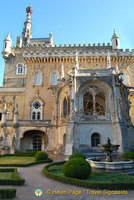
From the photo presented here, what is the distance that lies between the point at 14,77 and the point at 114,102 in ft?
88.3

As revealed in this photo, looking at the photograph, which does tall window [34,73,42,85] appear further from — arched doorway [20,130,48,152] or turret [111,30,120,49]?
turret [111,30,120,49]

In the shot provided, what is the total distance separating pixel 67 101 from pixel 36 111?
1019 centimetres

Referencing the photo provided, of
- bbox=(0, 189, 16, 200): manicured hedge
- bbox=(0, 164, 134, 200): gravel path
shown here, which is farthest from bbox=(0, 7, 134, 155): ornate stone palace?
bbox=(0, 189, 16, 200): manicured hedge

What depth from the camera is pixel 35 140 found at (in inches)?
1112

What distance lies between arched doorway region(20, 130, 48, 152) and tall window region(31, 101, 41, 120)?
12.5 ft

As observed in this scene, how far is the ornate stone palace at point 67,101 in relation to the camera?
789 inches

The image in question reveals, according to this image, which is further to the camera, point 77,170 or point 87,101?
point 87,101

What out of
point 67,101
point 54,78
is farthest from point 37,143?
point 54,78

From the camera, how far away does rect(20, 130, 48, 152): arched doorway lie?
27.3 meters

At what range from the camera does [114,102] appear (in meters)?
20.9

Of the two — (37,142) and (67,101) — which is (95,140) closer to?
(67,101)

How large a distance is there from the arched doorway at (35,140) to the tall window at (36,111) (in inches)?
150

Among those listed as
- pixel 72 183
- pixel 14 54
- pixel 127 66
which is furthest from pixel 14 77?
pixel 72 183

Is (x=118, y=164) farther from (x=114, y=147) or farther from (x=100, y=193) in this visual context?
(x=100, y=193)
